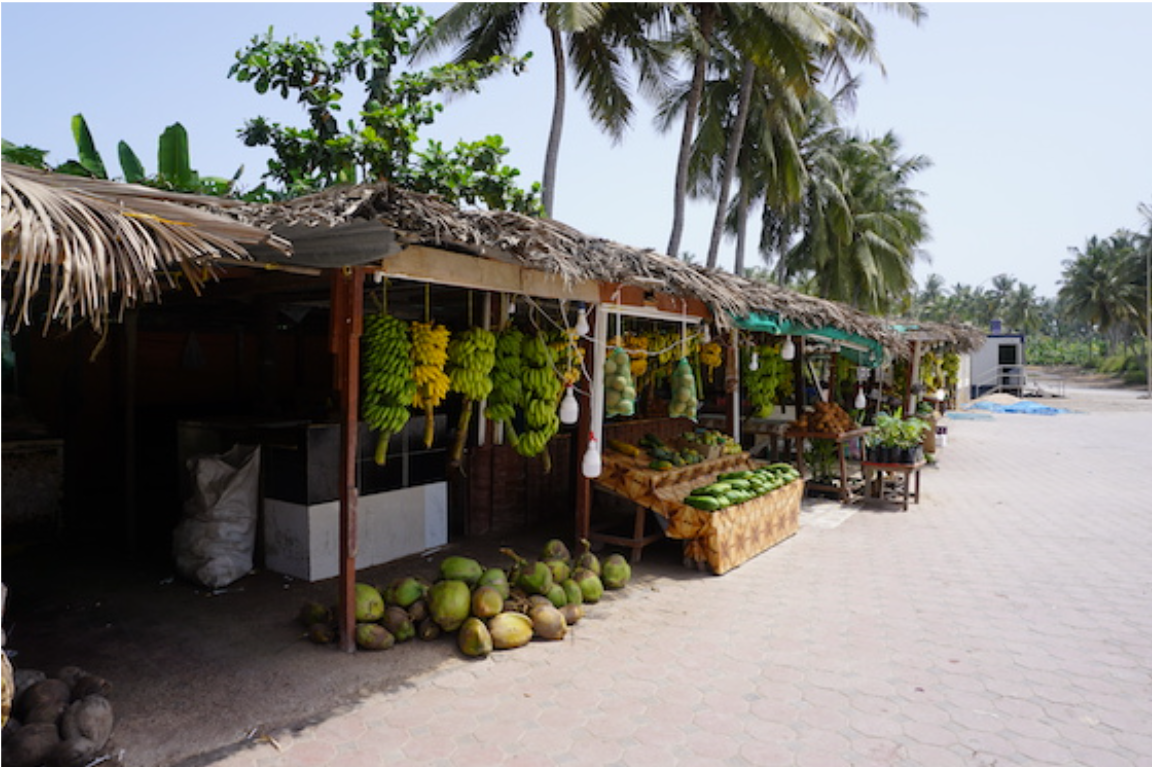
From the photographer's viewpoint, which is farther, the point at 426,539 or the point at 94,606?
the point at 426,539

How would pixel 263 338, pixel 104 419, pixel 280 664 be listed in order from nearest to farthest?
pixel 280 664 < pixel 263 338 < pixel 104 419

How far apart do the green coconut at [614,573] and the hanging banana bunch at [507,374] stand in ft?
4.18

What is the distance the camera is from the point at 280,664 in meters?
4.26

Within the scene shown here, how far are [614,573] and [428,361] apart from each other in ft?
7.52

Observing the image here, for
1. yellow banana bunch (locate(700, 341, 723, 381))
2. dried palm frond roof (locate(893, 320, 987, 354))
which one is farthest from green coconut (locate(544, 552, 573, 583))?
dried palm frond roof (locate(893, 320, 987, 354))

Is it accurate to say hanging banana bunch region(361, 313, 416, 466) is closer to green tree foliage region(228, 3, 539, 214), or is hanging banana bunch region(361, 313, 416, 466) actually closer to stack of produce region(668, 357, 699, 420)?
stack of produce region(668, 357, 699, 420)

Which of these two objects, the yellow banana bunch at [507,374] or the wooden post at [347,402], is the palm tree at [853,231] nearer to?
the yellow banana bunch at [507,374]

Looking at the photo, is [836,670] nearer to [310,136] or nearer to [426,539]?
[426,539]

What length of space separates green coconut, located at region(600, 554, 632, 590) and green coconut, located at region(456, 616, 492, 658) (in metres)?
1.54

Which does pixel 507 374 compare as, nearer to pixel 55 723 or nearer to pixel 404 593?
pixel 404 593

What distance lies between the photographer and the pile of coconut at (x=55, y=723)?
3.00 m

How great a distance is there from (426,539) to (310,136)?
838 centimetres

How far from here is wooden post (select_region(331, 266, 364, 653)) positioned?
4.36m

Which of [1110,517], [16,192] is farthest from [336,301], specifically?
[1110,517]
